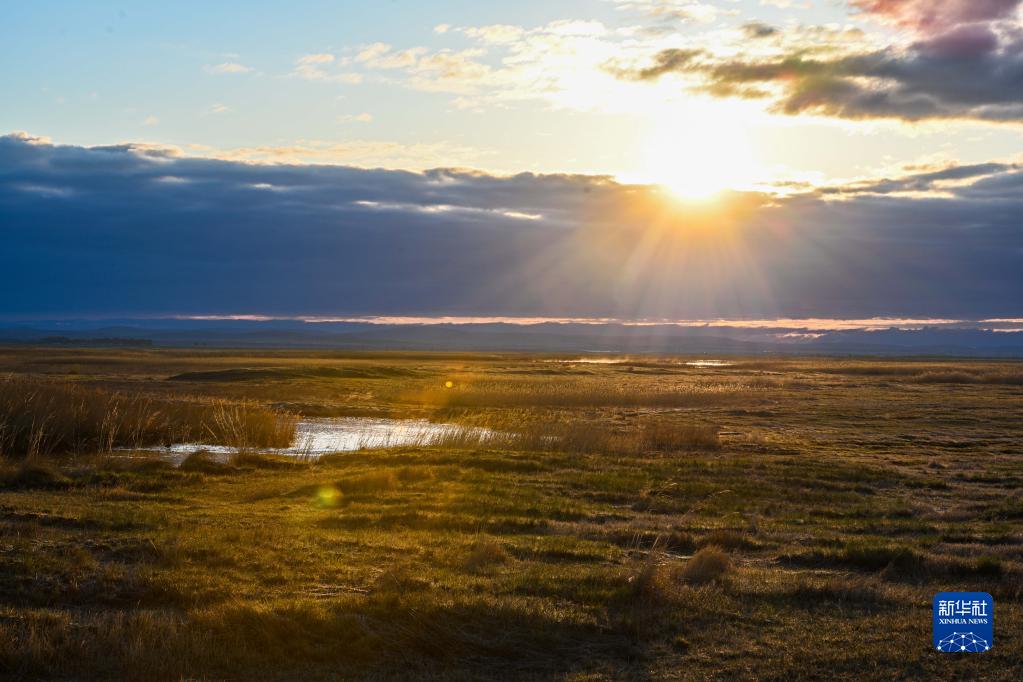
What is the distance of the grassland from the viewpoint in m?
10.6

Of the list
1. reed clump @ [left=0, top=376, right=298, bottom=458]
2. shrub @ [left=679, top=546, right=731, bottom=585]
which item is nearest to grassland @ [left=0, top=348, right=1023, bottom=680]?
shrub @ [left=679, top=546, right=731, bottom=585]

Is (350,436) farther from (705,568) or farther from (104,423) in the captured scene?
(705,568)

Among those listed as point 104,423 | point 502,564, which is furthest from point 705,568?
point 104,423

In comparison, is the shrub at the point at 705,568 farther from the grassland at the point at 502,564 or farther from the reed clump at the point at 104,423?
the reed clump at the point at 104,423

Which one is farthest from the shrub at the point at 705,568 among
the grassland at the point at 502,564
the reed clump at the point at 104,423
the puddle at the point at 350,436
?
the reed clump at the point at 104,423

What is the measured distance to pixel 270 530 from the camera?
16.9 metres

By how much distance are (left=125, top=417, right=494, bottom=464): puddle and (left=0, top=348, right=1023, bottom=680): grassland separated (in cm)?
375

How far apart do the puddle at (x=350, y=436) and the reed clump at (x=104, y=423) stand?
111cm

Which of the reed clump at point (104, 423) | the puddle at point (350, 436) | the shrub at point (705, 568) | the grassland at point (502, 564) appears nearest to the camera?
the grassland at point (502, 564)

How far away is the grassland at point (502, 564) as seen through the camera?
1062cm

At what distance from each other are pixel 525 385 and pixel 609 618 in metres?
68.1

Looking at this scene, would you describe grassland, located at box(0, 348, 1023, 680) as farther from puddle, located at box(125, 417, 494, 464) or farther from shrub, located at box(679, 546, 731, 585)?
puddle, located at box(125, 417, 494, 464)

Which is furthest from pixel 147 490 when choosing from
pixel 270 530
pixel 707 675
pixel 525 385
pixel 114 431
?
pixel 525 385

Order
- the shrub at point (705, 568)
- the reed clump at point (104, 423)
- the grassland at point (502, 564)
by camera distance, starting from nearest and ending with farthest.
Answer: the grassland at point (502, 564), the shrub at point (705, 568), the reed clump at point (104, 423)
